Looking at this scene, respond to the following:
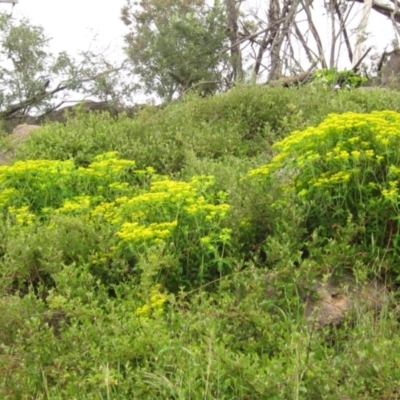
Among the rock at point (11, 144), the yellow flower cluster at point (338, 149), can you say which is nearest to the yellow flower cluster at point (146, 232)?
the yellow flower cluster at point (338, 149)

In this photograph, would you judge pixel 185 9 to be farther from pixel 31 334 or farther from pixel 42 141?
pixel 31 334

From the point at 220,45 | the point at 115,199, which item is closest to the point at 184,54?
the point at 220,45

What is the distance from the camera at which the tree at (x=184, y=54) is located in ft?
44.9

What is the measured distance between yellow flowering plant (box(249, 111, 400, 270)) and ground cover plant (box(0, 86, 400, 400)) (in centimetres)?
1

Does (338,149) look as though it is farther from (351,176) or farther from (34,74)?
(34,74)

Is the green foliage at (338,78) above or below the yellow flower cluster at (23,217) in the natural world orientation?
above

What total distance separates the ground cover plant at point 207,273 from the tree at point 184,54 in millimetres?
7724

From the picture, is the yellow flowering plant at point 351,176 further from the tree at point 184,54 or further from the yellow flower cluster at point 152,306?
the tree at point 184,54

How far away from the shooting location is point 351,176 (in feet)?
14.1

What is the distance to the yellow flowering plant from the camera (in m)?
4.22

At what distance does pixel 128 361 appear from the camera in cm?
299

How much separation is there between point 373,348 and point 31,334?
5.34ft

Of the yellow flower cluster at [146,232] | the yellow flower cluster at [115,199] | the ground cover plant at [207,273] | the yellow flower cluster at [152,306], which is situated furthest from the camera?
the yellow flower cluster at [115,199]

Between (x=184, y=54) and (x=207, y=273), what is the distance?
9.89 meters
